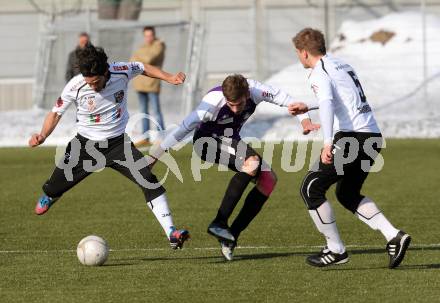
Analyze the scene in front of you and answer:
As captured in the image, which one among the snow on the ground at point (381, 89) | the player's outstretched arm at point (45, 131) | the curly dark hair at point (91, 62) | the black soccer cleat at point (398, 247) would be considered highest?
the curly dark hair at point (91, 62)

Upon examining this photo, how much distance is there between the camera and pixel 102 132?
1105cm

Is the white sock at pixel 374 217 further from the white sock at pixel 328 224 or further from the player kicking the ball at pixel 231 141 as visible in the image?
the player kicking the ball at pixel 231 141

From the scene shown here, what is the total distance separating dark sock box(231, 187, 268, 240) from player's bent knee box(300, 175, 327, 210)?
36.7 inches

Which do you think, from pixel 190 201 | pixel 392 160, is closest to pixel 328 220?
pixel 190 201

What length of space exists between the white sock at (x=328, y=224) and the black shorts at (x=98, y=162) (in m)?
1.67

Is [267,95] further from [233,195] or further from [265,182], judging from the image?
[233,195]

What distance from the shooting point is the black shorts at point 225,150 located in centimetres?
1059

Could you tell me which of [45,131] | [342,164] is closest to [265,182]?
[342,164]

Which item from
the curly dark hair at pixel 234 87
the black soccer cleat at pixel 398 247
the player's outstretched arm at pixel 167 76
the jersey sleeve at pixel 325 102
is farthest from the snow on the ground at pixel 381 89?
the jersey sleeve at pixel 325 102

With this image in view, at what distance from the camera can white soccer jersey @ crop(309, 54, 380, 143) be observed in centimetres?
955

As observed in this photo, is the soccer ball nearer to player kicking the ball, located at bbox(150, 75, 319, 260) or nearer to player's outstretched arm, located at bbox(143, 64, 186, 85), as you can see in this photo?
player kicking the ball, located at bbox(150, 75, 319, 260)

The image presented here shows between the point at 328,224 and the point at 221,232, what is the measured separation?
3.48 ft

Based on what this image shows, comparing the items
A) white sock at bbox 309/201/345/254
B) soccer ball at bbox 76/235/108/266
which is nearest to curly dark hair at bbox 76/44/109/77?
soccer ball at bbox 76/235/108/266

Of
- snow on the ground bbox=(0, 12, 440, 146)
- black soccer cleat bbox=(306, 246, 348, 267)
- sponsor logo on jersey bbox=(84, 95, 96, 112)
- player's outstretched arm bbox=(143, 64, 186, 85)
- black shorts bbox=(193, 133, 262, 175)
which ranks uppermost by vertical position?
player's outstretched arm bbox=(143, 64, 186, 85)
